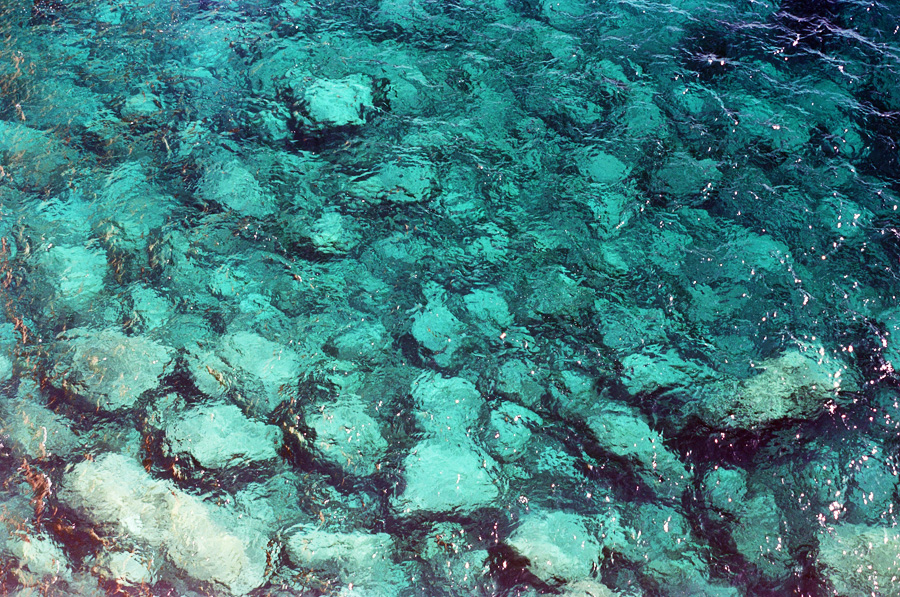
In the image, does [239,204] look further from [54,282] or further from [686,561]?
[686,561]

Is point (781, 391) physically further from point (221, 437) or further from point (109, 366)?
point (109, 366)

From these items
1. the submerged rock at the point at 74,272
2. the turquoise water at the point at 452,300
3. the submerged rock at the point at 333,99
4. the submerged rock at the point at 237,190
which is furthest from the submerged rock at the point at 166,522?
the submerged rock at the point at 333,99

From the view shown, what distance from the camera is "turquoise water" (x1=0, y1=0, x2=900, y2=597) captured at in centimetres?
96

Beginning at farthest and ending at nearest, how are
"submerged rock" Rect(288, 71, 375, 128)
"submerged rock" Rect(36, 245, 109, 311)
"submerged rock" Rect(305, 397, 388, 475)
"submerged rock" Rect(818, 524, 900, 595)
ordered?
"submerged rock" Rect(288, 71, 375, 128)
"submerged rock" Rect(36, 245, 109, 311)
"submerged rock" Rect(305, 397, 388, 475)
"submerged rock" Rect(818, 524, 900, 595)

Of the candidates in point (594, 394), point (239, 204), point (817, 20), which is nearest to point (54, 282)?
point (239, 204)

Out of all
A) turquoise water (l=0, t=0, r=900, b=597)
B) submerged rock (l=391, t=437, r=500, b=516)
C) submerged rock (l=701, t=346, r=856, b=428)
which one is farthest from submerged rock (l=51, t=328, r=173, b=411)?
submerged rock (l=701, t=346, r=856, b=428)

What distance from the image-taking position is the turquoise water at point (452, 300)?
3.14ft

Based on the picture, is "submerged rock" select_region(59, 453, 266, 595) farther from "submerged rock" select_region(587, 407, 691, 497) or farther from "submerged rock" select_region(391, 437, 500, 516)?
"submerged rock" select_region(587, 407, 691, 497)

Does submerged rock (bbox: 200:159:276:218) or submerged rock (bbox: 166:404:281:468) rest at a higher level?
submerged rock (bbox: 200:159:276:218)

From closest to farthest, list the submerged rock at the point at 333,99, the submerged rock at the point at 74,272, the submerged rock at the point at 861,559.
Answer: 1. the submerged rock at the point at 861,559
2. the submerged rock at the point at 74,272
3. the submerged rock at the point at 333,99

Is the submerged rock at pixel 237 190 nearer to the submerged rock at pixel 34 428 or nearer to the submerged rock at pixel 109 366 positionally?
the submerged rock at pixel 109 366

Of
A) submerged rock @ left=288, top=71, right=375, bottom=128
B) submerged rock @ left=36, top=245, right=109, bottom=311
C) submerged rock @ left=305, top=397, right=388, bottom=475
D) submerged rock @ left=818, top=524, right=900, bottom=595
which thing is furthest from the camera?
submerged rock @ left=288, top=71, right=375, bottom=128

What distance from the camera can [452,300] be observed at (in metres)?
1.14

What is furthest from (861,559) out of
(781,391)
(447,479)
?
(447,479)
